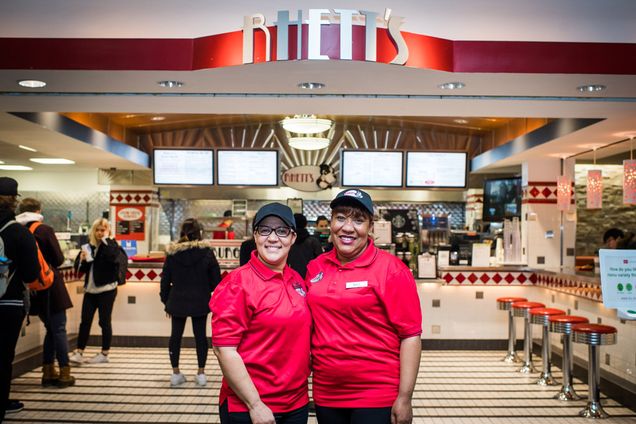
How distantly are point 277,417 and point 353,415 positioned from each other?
0.96 feet

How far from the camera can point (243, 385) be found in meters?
2.39

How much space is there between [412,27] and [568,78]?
115 centimetres

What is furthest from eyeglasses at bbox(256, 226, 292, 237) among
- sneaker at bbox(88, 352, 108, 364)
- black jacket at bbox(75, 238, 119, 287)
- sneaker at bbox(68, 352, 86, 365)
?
sneaker at bbox(88, 352, 108, 364)

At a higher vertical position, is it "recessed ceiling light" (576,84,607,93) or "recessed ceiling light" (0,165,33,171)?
"recessed ceiling light" (576,84,607,93)

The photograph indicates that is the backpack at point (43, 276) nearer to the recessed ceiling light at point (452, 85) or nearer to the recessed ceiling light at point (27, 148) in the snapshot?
the recessed ceiling light at point (27, 148)

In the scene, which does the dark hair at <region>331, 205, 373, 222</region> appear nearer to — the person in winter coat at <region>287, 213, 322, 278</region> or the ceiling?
the ceiling

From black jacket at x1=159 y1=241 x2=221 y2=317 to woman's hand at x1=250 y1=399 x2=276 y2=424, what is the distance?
351 cm

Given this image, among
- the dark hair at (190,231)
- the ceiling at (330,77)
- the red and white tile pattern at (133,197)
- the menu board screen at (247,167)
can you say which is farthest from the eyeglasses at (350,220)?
the red and white tile pattern at (133,197)

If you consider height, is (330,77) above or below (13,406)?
above

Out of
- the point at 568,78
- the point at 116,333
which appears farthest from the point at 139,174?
the point at 568,78

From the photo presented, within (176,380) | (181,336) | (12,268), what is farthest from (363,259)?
(176,380)

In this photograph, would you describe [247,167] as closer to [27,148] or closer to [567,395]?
[27,148]

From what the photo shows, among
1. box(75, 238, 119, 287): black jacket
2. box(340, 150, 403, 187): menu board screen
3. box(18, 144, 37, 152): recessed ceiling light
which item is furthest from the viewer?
box(340, 150, 403, 187): menu board screen

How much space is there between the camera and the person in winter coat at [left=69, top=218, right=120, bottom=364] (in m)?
6.60
